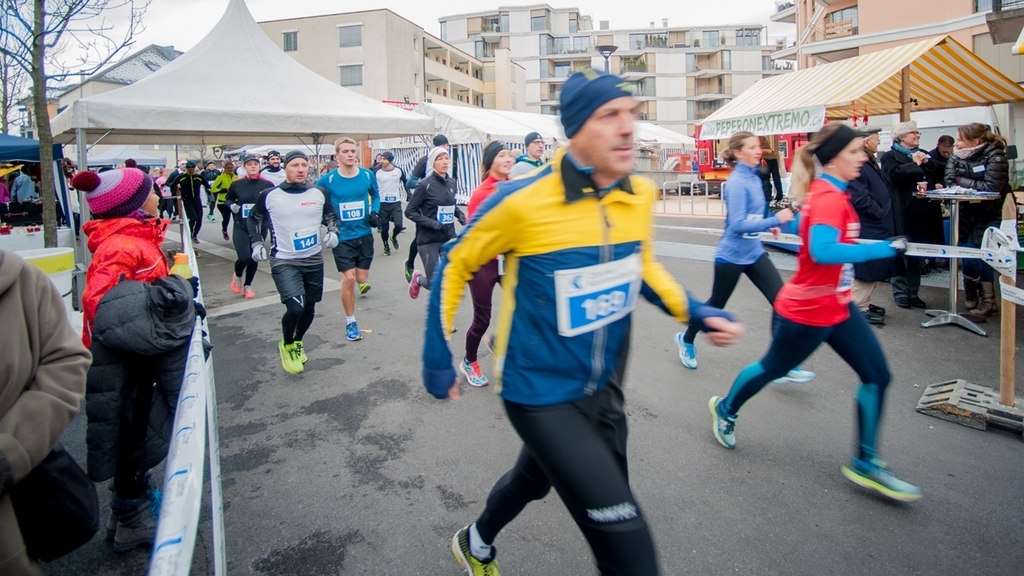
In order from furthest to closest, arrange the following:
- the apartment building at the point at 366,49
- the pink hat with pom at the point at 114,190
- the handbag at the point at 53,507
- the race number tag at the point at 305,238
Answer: the apartment building at the point at 366,49 → the race number tag at the point at 305,238 → the pink hat with pom at the point at 114,190 → the handbag at the point at 53,507

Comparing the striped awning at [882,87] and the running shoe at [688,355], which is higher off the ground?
the striped awning at [882,87]

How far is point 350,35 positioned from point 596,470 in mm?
54287

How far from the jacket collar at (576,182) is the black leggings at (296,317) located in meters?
3.95

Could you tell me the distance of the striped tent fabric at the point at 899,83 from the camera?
928cm

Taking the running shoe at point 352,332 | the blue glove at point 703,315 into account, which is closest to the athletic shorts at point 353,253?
the running shoe at point 352,332

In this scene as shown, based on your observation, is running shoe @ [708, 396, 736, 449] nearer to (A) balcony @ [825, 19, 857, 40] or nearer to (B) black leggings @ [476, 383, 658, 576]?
(B) black leggings @ [476, 383, 658, 576]

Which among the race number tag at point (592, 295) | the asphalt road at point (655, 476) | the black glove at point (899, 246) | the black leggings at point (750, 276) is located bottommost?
the asphalt road at point (655, 476)

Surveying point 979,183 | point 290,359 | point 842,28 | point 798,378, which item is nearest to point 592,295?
point 798,378

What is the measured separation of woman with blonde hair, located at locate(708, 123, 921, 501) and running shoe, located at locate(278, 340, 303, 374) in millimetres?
4010

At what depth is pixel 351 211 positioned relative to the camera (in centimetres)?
666

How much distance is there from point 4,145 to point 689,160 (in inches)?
1137

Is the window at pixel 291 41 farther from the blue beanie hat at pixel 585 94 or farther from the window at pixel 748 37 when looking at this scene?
the window at pixel 748 37

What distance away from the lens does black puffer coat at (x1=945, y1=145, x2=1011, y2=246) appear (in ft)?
22.3

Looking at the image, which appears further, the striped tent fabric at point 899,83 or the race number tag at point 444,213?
the striped tent fabric at point 899,83
